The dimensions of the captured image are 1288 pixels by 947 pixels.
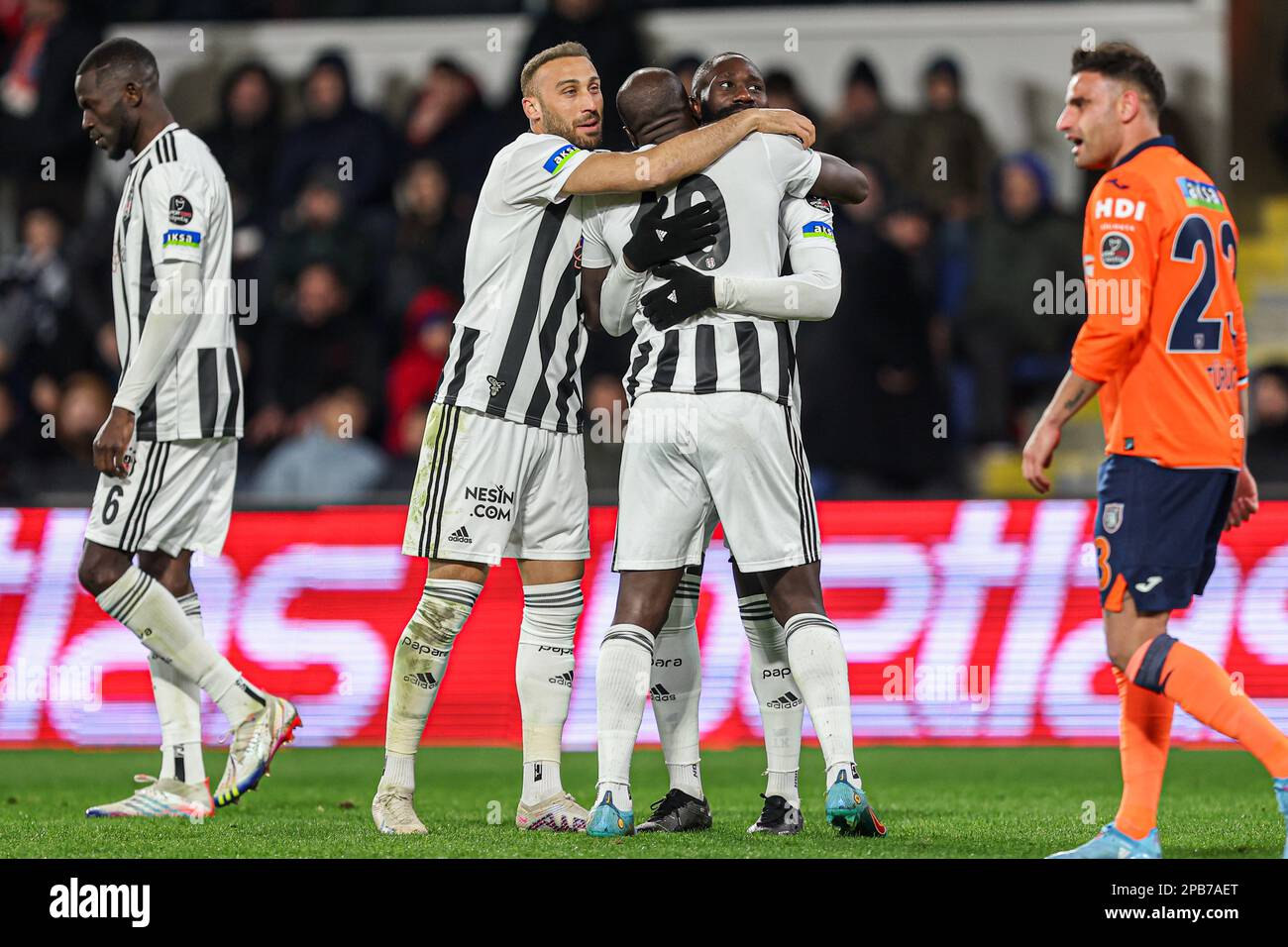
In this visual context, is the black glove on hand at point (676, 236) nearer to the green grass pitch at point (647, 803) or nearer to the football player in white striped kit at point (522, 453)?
the football player in white striped kit at point (522, 453)

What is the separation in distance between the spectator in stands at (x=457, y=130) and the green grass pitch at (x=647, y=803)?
447 cm

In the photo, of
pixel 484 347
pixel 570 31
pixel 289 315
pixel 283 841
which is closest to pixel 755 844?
pixel 283 841

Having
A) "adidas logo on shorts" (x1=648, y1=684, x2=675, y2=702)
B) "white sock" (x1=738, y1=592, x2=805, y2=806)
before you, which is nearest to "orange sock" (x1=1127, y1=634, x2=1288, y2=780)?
"white sock" (x1=738, y1=592, x2=805, y2=806)

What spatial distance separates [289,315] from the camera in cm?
1024

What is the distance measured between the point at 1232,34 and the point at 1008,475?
12.5ft

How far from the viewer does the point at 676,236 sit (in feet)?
16.2

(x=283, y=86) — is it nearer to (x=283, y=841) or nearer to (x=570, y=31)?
(x=570, y=31)

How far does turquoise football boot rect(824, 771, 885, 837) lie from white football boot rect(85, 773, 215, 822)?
2.18 meters

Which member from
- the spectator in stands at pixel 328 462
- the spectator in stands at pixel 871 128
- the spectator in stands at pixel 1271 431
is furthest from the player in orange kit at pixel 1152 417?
the spectator in stands at pixel 871 128

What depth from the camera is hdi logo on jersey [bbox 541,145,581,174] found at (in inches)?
202

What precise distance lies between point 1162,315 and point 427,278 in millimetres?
6647

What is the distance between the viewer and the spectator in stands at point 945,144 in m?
10.4

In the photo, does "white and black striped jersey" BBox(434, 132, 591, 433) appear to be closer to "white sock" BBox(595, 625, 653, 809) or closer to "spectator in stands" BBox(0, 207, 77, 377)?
"white sock" BBox(595, 625, 653, 809)

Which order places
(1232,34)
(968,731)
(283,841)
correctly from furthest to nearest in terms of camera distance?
1. (1232,34)
2. (968,731)
3. (283,841)
